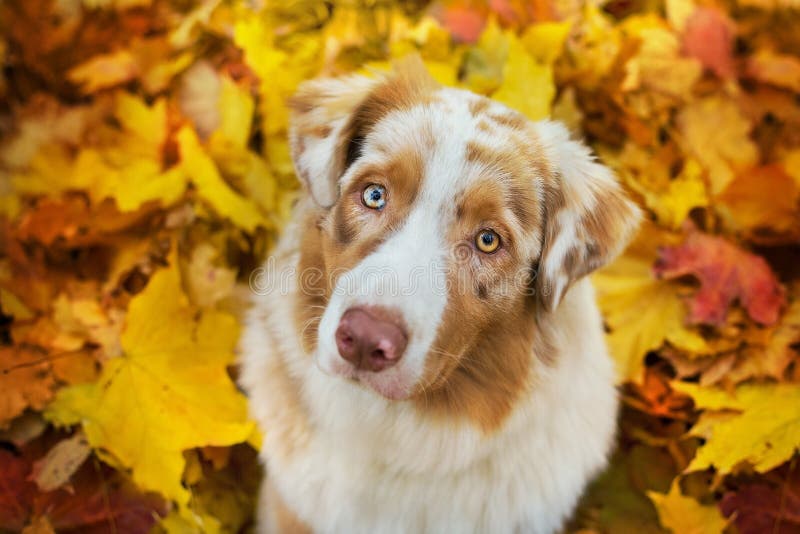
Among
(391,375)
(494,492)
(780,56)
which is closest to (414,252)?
(391,375)

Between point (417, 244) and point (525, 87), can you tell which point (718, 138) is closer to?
point (525, 87)

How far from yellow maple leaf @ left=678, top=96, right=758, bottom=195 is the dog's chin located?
193 cm

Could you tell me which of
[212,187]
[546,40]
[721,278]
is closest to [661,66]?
[546,40]

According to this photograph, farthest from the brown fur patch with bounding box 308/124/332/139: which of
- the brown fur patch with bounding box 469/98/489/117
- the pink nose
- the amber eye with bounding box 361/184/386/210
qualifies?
the pink nose

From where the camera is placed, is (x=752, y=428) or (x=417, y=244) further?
(x=752, y=428)

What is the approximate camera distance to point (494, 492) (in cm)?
270

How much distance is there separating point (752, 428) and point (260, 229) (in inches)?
87.5

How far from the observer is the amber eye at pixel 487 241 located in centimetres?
234

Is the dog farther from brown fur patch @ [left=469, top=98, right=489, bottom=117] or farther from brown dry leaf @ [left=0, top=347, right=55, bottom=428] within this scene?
brown dry leaf @ [left=0, top=347, right=55, bottom=428]

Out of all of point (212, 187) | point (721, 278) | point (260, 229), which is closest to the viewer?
point (721, 278)

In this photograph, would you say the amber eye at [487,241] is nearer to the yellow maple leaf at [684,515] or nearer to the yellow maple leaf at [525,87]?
the yellow maple leaf at [525,87]

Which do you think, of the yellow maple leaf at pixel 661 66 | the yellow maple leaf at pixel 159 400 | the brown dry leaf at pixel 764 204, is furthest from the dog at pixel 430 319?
the yellow maple leaf at pixel 661 66

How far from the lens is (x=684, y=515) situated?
9.01 feet

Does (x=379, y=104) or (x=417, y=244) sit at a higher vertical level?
(x=379, y=104)
